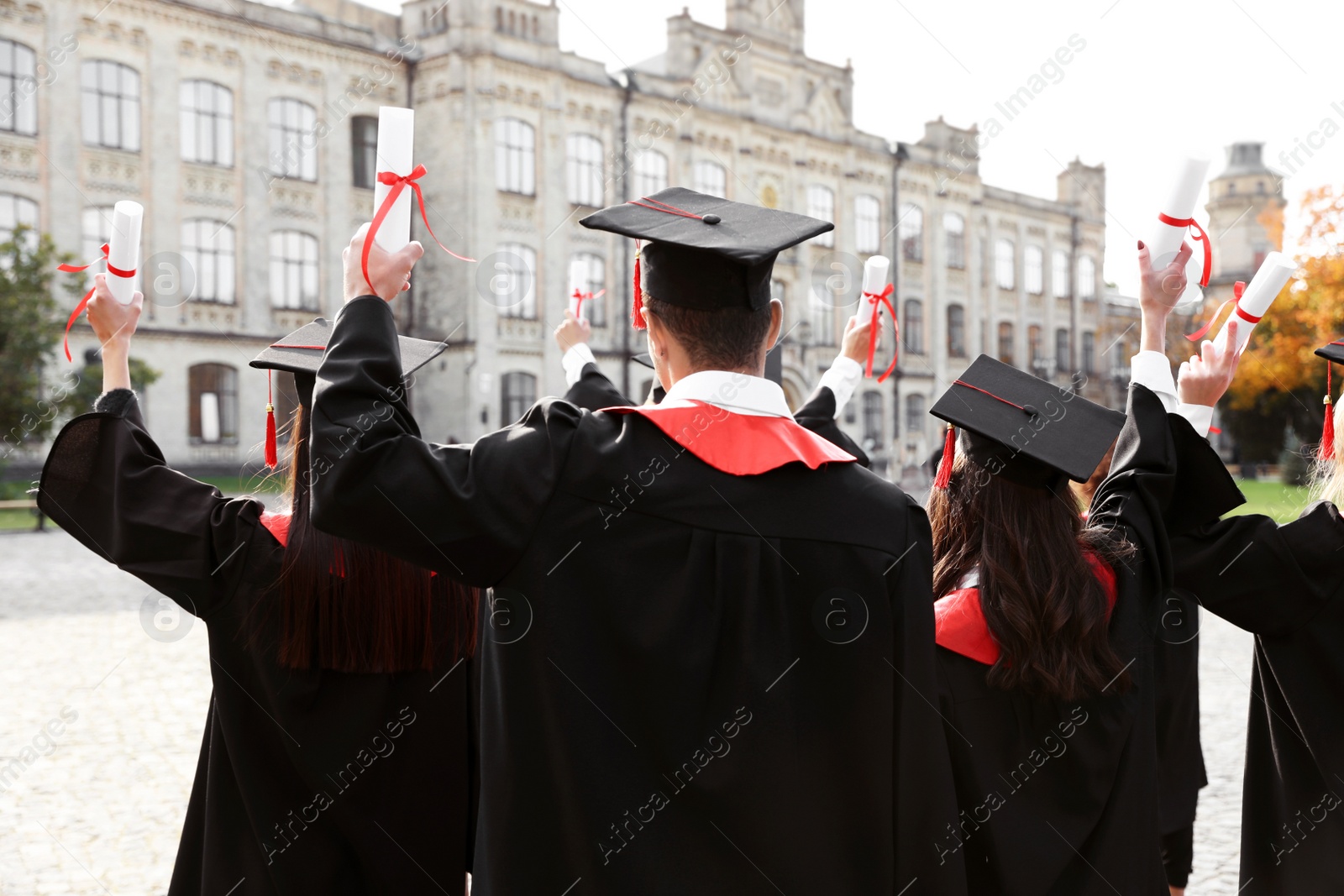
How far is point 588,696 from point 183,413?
88.2 ft

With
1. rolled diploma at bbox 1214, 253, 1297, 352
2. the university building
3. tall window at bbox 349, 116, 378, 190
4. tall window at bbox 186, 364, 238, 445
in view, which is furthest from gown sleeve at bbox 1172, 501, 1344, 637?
tall window at bbox 349, 116, 378, 190

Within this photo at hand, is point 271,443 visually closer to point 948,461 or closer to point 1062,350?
point 948,461

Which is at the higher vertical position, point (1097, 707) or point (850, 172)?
point (850, 172)

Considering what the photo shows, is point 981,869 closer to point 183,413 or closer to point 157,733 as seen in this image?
point 157,733

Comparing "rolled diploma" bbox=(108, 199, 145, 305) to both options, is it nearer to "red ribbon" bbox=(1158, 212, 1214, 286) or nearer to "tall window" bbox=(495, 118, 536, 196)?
"red ribbon" bbox=(1158, 212, 1214, 286)

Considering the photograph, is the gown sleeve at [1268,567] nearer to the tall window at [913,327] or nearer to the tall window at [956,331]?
the tall window at [913,327]

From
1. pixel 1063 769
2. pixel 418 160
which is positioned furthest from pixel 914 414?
pixel 1063 769

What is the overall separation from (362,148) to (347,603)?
29.4 m

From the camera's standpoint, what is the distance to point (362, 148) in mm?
29844

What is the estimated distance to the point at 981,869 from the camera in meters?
2.60

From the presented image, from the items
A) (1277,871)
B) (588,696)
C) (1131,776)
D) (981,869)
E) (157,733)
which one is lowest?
(157,733)

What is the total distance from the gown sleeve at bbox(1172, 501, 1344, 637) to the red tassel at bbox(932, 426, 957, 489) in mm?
625

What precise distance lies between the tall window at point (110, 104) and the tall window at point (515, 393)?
10516 millimetres

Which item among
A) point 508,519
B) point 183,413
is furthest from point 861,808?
point 183,413
